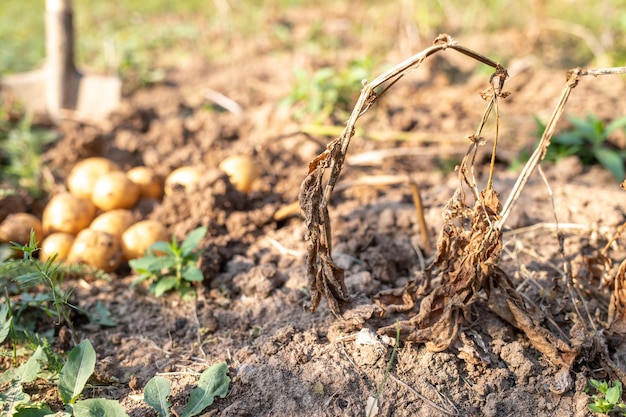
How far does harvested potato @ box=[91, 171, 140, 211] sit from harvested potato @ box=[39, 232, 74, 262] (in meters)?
0.29

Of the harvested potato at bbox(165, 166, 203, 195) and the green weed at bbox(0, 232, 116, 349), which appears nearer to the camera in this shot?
the green weed at bbox(0, 232, 116, 349)

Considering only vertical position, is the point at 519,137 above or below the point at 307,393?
above

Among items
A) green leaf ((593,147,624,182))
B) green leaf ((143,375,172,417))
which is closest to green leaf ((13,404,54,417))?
green leaf ((143,375,172,417))

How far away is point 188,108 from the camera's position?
4.59 metres

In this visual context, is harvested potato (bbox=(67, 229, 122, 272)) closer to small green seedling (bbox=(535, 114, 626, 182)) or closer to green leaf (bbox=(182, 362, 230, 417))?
green leaf (bbox=(182, 362, 230, 417))

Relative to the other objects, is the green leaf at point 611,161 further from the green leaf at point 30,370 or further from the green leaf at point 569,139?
the green leaf at point 30,370

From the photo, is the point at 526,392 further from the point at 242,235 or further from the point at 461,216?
the point at 242,235

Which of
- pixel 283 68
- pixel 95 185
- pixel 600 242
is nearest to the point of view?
pixel 600 242

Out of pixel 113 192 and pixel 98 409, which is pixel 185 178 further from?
pixel 98 409

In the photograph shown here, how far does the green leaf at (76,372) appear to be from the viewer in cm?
181

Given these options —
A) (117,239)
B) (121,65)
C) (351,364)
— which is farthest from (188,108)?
(351,364)

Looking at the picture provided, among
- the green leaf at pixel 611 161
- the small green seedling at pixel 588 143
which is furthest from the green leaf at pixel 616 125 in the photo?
Answer: the green leaf at pixel 611 161

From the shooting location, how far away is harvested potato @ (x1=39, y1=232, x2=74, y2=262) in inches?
110

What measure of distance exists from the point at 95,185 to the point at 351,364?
192 cm
